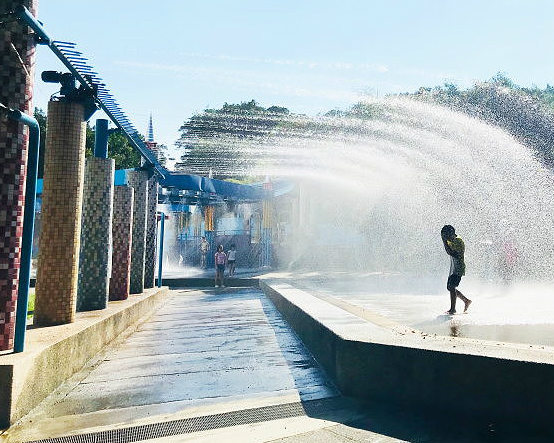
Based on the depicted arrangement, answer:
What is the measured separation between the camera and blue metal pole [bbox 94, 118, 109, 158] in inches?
303

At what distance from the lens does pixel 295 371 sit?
4.83 metres

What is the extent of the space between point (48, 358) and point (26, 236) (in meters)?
1.10

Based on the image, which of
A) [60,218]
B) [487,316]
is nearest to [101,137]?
[60,218]

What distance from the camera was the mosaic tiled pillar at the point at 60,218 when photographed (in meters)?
5.33

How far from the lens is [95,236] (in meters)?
6.97

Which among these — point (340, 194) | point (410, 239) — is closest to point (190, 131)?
point (340, 194)

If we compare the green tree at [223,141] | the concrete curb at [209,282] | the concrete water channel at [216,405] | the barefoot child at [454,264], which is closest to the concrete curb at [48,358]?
the concrete water channel at [216,405]

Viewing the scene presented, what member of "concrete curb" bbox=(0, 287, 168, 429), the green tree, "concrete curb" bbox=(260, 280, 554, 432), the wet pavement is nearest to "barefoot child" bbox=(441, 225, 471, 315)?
the wet pavement

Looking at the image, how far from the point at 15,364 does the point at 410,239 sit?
2958 centimetres

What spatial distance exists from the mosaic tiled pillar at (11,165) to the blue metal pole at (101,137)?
145 inches

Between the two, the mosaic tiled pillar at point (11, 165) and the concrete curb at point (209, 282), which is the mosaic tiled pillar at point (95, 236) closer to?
the mosaic tiled pillar at point (11, 165)

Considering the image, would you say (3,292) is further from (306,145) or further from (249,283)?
(306,145)

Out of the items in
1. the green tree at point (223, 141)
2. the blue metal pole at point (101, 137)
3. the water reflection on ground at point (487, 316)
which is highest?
the green tree at point (223, 141)

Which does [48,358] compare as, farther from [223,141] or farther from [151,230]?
[223,141]
